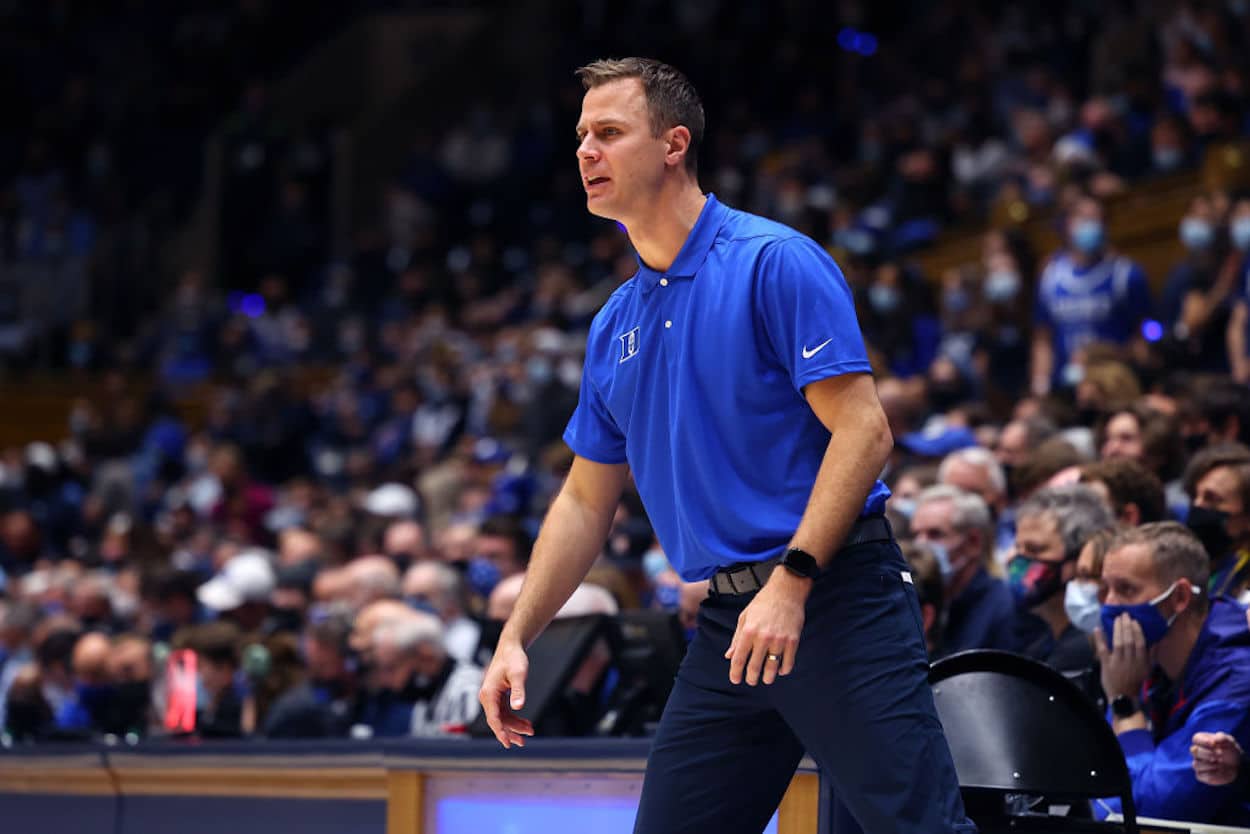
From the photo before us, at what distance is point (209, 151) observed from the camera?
65.9 ft

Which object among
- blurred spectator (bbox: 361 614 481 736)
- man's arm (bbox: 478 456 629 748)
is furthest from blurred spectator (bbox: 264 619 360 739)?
man's arm (bbox: 478 456 629 748)

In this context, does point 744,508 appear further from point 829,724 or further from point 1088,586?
point 1088,586

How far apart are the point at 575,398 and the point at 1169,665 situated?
24.7 feet

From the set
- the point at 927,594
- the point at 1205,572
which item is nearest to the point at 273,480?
the point at 927,594

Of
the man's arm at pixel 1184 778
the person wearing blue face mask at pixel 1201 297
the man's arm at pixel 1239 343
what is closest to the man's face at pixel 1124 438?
the man's arm at pixel 1239 343

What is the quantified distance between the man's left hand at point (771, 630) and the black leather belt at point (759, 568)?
0.17 meters

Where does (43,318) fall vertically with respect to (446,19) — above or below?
below

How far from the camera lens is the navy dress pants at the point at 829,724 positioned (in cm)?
305

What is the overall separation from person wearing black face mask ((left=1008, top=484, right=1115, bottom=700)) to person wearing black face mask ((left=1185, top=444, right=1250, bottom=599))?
28 cm

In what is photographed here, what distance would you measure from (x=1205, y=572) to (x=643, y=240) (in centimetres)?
206

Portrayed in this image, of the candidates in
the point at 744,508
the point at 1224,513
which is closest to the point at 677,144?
the point at 744,508

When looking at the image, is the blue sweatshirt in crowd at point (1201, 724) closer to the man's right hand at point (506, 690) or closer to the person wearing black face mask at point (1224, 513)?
the person wearing black face mask at point (1224, 513)

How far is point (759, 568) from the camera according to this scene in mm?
3270

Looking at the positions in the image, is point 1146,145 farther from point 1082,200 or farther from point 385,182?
point 385,182
